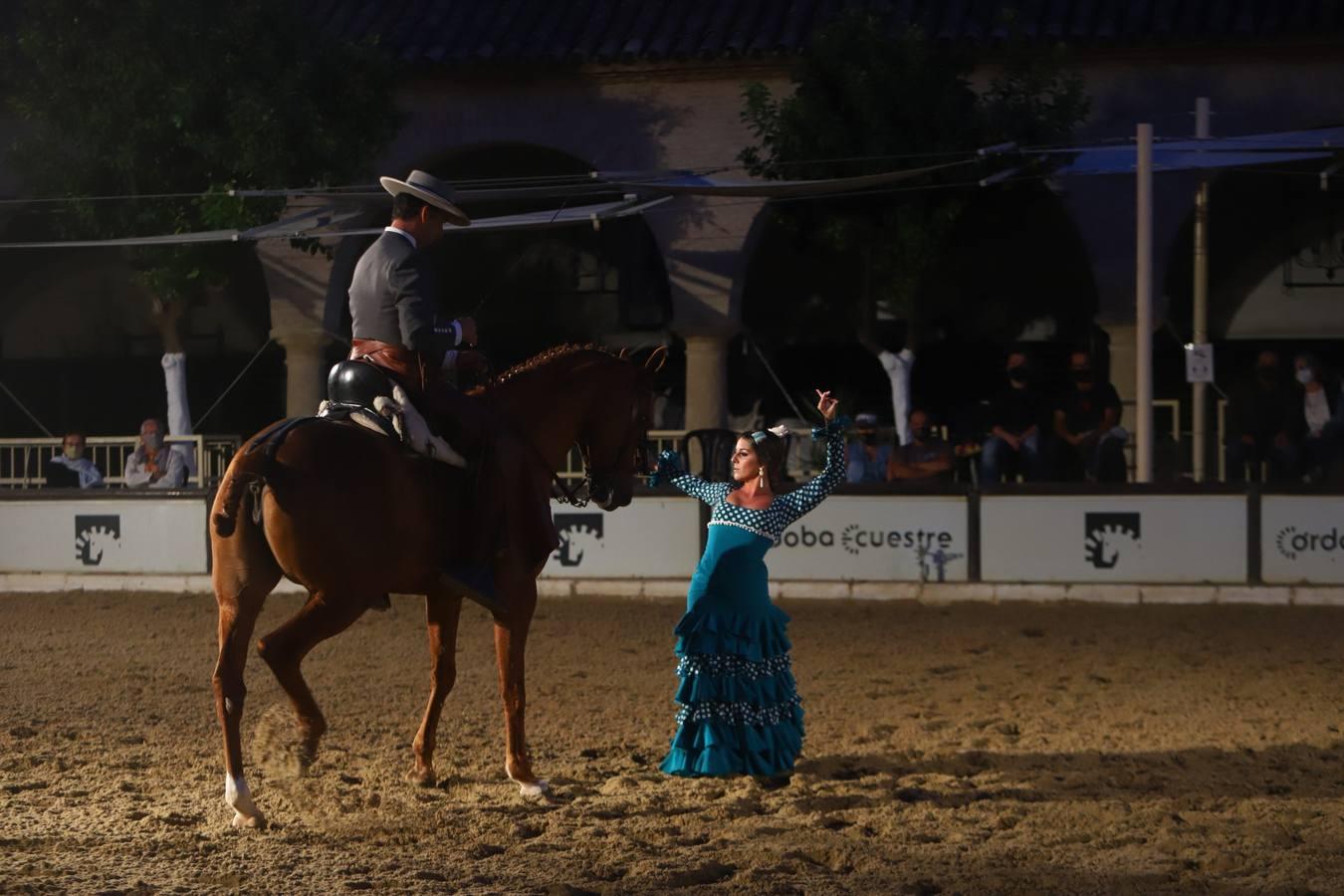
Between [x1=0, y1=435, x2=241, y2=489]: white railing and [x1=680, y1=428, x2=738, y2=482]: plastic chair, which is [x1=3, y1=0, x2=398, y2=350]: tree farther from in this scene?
[x1=680, y1=428, x2=738, y2=482]: plastic chair

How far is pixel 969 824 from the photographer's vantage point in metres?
7.18

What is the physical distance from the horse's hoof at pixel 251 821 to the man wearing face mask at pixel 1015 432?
10.9 metres

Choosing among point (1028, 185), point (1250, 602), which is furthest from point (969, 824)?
point (1028, 185)

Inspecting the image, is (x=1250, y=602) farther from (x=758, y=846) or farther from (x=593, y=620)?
(x=758, y=846)

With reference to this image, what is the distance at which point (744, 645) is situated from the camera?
8.05 metres

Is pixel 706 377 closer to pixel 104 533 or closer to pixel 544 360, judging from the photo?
pixel 104 533

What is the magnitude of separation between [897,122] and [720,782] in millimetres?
11948

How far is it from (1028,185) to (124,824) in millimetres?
14321

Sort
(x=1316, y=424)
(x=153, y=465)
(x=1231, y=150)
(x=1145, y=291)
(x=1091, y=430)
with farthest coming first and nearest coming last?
(x=153, y=465) < (x=1316, y=424) < (x=1091, y=430) < (x=1231, y=150) < (x=1145, y=291)

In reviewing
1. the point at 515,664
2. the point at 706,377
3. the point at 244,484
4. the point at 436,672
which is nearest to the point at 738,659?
the point at 515,664

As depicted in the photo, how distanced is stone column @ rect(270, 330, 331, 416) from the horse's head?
14414mm

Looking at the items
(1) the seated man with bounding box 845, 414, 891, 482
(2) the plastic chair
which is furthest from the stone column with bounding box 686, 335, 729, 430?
(1) the seated man with bounding box 845, 414, 891, 482

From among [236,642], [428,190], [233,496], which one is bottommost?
[236,642]

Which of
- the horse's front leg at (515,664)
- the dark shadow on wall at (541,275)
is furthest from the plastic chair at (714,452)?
the horse's front leg at (515,664)
